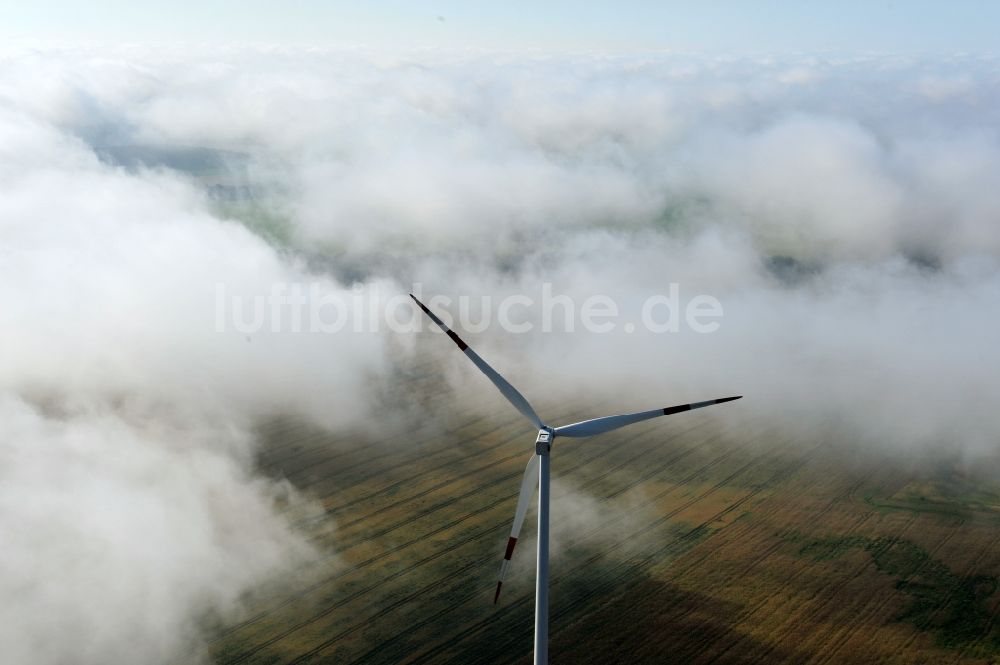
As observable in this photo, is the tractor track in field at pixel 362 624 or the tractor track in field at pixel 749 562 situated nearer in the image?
the tractor track in field at pixel 749 562

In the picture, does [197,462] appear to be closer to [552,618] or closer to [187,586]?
[187,586]

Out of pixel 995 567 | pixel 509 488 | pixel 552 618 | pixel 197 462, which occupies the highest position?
pixel 197 462

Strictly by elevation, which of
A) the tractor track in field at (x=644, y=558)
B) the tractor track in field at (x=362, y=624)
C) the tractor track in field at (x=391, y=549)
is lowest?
the tractor track in field at (x=644, y=558)

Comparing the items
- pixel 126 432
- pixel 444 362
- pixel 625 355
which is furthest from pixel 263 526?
pixel 625 355

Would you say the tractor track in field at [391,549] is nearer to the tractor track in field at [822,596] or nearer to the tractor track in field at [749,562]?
the tractor track in field at [749,562]

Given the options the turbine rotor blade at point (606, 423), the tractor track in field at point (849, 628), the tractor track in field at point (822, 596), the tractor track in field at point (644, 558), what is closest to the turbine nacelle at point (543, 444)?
the turbine rotor blade at point (606, 423)

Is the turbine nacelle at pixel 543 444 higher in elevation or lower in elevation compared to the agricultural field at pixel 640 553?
higher

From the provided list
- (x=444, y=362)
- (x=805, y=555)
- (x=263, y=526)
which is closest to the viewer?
(x=805, y=555)

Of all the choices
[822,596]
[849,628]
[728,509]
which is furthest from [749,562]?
[728,509]

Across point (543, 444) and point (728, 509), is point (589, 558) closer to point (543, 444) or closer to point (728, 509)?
point (728, 509)
